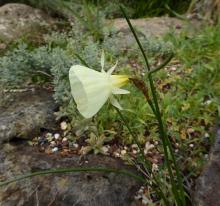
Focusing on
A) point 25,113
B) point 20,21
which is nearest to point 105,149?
point 25,113

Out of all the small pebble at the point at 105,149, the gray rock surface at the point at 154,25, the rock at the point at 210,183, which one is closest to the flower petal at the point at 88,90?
the rock at the point at 210,183

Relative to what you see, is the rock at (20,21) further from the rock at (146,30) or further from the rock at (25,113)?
the rock at (25,113)

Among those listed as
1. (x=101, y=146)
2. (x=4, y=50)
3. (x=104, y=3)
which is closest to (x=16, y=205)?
(x=101, y=146)

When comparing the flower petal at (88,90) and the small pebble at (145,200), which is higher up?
the flower petal at (88,90)

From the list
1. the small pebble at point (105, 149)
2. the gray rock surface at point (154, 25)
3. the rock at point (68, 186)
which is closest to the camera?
the rock at point (68, 186)

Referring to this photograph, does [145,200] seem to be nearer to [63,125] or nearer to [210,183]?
[210,183]

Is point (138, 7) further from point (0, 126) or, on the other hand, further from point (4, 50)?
point (0, 126)
